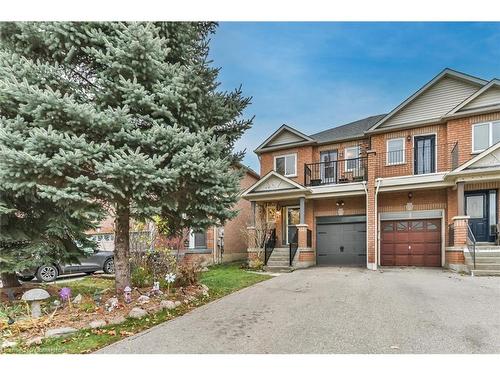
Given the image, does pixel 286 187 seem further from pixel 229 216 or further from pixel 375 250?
pixel 229 216

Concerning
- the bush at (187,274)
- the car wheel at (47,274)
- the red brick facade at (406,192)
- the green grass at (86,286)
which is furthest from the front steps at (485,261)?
the car wheel at (47,274)

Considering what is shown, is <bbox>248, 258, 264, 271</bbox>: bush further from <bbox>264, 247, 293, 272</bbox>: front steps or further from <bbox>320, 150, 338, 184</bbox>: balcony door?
<bbox>320, 150, 338, 184</bbox>: balcony door

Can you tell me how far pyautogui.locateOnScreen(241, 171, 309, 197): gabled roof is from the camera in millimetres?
9914

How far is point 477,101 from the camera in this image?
814 centimetres

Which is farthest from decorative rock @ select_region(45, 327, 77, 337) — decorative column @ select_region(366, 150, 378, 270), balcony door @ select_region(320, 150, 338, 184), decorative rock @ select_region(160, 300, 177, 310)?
balcony door @ select_region(320, 150, 338, 184)

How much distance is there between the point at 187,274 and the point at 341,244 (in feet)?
21.0

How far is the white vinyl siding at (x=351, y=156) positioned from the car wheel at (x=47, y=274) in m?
9.28

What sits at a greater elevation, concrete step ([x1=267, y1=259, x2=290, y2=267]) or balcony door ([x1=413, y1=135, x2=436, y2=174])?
balcony door ([x1=413, y1=135, x2=436, y2=174])

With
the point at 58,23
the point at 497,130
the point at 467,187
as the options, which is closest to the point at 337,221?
the point at 467,187

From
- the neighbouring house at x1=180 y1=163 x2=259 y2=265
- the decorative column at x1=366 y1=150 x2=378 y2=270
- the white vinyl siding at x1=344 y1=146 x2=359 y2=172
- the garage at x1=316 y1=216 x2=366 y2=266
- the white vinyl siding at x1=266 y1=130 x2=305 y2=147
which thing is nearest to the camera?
the decorative column at x1=366 y1=150 x2=378 y2=270

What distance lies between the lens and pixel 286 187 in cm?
994

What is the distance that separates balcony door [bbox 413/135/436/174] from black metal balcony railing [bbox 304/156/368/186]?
1.50m

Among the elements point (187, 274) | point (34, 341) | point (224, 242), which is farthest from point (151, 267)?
point (224, 242)

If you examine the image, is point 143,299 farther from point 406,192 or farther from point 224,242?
point 406,192
